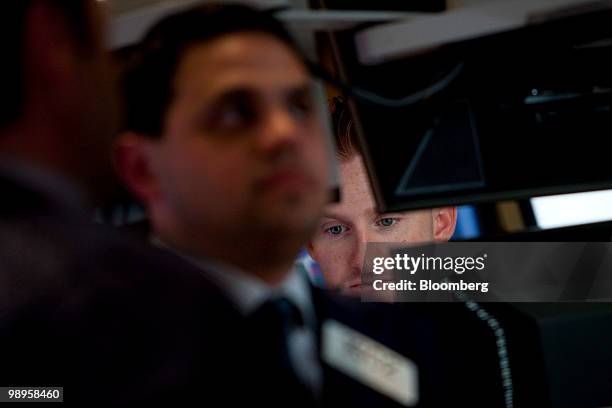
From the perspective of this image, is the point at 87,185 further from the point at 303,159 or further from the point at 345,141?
the point at 345,141

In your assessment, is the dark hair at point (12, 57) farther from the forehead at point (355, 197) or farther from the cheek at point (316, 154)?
the forehead at point (355, 197)

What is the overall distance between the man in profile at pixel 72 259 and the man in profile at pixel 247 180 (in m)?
0.07

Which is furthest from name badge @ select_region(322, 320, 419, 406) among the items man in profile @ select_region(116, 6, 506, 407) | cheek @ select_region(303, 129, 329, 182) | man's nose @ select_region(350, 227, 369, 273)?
man's nose @ select_region(350, 227, 369, 273)

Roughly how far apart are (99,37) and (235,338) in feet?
0.96

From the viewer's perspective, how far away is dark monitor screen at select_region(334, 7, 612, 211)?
89cm

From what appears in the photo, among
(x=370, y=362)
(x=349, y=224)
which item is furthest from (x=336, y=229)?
(x=370, y=362)

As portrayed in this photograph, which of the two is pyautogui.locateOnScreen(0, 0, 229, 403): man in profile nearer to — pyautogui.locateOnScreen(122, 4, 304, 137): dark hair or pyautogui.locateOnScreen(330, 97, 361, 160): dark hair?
pyautogui.locateOnScreen(122, 4, 304, 137): dark hair

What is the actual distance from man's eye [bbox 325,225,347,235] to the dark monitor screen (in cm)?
49

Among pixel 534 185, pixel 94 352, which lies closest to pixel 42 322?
pixel 94 352

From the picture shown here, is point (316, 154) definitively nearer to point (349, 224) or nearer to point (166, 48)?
point (166, 48)

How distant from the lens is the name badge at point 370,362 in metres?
0.66

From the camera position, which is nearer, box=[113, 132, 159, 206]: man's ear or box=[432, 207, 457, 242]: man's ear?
box=[113, 132, 159, 206]: man's ear

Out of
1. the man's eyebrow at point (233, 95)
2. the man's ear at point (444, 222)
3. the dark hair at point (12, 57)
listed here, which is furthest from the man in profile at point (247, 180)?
the man's ear at point (444, 222)

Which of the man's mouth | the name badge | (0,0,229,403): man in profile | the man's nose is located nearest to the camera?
(0,0,229,403): man in profile
